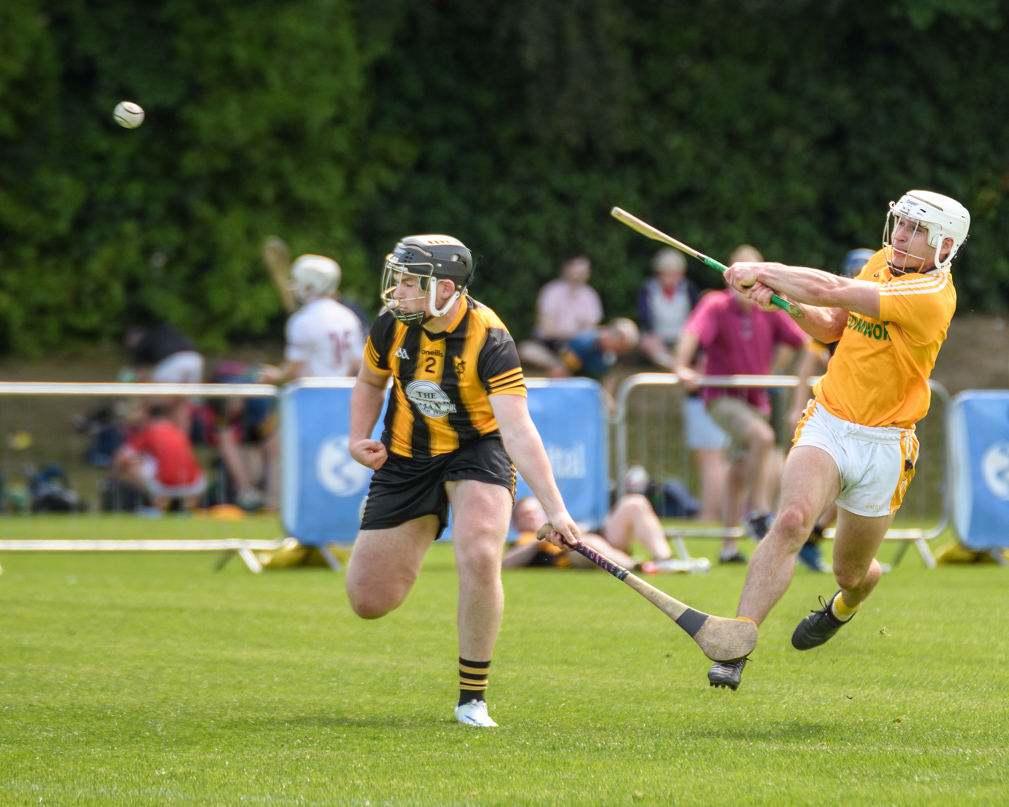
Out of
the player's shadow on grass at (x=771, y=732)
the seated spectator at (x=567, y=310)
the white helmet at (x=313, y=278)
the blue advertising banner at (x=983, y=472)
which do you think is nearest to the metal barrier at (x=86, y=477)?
the white helmet at (x=313, y=278)

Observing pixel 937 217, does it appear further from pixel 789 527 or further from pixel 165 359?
pixel 165 359

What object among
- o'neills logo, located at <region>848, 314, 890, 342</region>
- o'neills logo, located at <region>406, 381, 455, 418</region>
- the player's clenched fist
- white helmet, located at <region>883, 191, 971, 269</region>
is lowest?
the player's clenched fist

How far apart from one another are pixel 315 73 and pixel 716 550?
884 centimetres

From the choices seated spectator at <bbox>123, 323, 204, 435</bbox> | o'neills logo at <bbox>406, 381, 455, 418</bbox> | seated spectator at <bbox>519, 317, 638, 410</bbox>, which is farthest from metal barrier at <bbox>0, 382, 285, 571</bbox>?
o'neills logo at <bbox>406, 381, 455, 418</bbox>

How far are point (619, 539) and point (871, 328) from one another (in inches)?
158

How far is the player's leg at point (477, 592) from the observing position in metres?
5.08

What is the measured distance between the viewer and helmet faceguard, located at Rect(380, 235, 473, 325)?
5152 mm

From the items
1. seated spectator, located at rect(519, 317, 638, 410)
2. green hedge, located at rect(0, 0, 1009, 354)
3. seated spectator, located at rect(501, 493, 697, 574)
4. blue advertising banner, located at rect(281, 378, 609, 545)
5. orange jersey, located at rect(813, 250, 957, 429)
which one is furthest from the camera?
green hedge, located at rect(0, 0, 1009, 354)

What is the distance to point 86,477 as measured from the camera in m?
14.4

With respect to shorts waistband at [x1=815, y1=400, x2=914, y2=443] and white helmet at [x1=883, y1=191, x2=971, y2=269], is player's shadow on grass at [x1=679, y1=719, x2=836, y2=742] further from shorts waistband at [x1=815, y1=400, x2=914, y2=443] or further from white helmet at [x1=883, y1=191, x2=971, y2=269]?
white helmet at [x1=883, y1=191, x2=971, y2=269]

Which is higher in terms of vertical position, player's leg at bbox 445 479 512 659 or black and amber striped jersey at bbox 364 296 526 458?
black and amber striped jersey at bbox 364 296 526 458

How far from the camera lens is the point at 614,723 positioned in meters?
5.07

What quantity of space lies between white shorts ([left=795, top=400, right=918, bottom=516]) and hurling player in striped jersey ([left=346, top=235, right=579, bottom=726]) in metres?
1.29

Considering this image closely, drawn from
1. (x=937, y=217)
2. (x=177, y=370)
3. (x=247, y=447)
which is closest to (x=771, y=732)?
(x=937, y=217)
